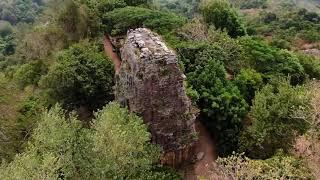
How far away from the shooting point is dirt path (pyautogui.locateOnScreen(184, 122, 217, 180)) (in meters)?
29.8

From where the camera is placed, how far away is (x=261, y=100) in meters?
29.4

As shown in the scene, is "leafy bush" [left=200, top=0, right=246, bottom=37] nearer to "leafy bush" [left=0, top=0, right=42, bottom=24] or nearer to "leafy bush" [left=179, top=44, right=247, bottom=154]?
"leafy bush" [left=179, top=44, right=247, bottom=154]

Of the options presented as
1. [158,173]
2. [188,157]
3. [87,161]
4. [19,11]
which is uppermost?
[87,161]

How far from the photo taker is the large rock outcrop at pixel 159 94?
88.5 feet

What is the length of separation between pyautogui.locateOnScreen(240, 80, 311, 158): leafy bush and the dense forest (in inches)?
3.0

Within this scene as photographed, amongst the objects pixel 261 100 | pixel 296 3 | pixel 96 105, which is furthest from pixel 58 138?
pixel 296 3

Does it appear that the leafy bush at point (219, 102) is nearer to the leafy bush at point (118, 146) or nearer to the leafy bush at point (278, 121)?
the leafy bush at point (278, 121)

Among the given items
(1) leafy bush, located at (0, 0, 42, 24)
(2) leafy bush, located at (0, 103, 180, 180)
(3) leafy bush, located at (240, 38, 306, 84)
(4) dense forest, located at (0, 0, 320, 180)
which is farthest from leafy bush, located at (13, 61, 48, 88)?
(1) leafy bush, located at (0, 0, 42, 24)

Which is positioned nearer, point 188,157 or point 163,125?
point 163,125

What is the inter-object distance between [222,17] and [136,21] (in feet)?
38.5

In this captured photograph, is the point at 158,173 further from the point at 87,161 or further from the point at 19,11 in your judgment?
the point at 19,11

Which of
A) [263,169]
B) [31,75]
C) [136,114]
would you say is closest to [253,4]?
[31,75]

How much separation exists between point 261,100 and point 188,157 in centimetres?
727

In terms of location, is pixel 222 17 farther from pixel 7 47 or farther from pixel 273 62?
pixel 7 47
